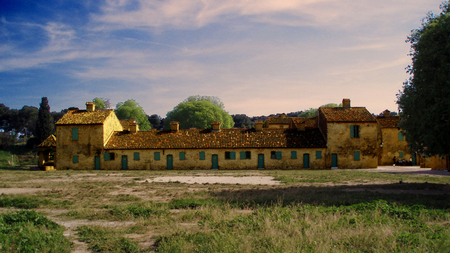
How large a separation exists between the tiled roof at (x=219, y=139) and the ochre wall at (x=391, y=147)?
11269mm

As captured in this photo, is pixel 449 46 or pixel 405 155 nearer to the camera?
pixel 449 46

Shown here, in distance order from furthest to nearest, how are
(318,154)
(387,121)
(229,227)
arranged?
(387,121) → (318,154) → (229,227)

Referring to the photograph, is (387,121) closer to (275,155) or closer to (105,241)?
(275,155)

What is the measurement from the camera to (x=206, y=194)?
15281 millimetres

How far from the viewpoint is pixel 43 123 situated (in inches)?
2402

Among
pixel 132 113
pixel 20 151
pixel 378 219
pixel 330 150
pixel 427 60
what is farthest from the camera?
pixel 132 113

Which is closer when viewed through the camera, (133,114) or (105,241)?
(105,241)

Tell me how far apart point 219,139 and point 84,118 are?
55.6 feet

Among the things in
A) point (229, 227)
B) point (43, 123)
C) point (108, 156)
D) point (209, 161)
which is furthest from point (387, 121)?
point (43, 123)

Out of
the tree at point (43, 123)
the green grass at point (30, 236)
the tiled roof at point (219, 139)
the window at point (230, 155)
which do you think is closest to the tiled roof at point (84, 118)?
the tiled roof at point (219, 139)

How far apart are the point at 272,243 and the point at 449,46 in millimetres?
13785

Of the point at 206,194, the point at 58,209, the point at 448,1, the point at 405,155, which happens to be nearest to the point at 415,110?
the point at 448,1

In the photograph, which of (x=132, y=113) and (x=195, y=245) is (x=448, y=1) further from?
(x=132, y=113)

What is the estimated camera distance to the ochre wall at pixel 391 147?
45969mm
